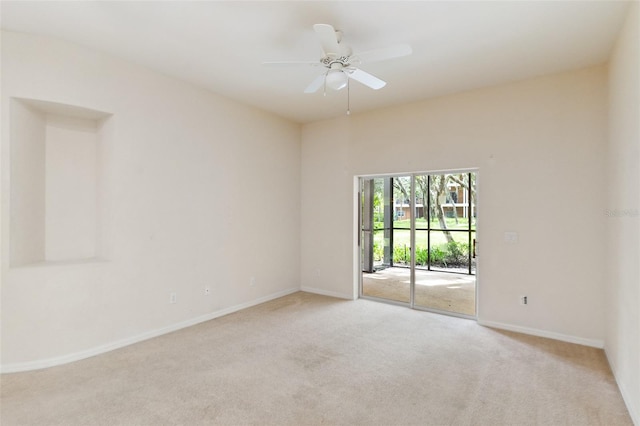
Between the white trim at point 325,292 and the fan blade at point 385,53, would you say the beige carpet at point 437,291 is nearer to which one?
the white trim at point 325,292

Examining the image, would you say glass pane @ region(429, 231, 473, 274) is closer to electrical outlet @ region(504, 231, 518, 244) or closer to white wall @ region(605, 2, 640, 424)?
electrical outlet @ region(504, 231, 518, 244)

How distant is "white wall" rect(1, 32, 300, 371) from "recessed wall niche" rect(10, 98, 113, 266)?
0.21 feet

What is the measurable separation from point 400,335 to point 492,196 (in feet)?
7.02

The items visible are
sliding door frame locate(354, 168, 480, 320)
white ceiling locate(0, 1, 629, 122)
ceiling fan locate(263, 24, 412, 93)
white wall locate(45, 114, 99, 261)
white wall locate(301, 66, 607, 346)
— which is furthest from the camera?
sliding door frame locate(354, 168, 480, 320)

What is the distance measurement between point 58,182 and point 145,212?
903 mm

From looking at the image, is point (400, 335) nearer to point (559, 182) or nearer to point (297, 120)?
point (559, 182)

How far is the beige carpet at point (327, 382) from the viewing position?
2.28m

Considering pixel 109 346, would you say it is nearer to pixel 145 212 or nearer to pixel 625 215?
pixel 145 212

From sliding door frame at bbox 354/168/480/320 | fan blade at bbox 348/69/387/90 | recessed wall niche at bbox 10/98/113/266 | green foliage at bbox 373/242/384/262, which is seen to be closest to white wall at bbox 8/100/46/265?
recessed wall niche at bbox 10/98/113/266

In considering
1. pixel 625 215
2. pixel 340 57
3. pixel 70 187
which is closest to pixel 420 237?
pixel 625 215

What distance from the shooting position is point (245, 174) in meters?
4.86

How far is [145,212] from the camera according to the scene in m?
3.67

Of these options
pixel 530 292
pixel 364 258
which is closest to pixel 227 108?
pixel 364 258

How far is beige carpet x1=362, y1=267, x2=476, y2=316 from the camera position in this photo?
458cm
